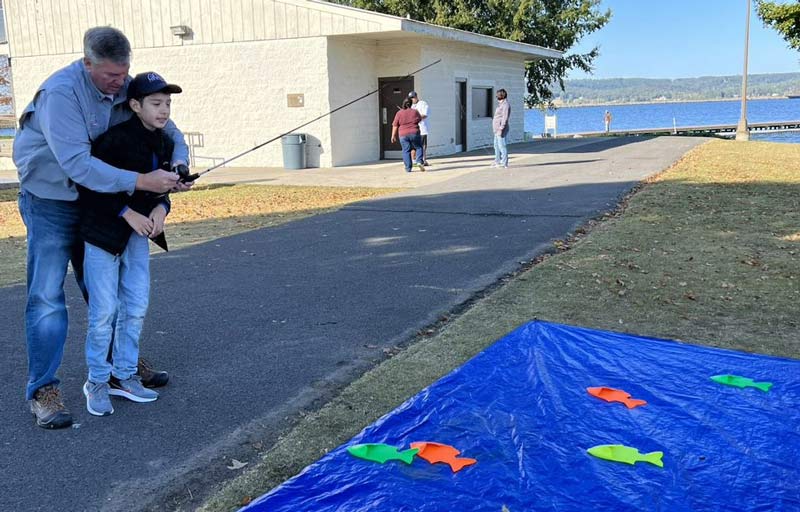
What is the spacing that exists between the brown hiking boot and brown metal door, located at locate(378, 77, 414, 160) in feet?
58.2

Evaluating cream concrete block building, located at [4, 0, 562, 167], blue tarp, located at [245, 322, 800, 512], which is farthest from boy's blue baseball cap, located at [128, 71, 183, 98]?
cream concrete block building, located at [4, 0, 562, 167]

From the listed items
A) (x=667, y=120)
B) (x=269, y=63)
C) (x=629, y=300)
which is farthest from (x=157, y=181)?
(x=667, y=120)

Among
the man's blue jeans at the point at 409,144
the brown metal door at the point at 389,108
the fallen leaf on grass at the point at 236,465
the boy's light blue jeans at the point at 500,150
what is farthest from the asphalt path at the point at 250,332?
the brown metal door at the point at 389,108

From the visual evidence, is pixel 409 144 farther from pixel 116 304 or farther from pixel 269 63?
pixel 116 304

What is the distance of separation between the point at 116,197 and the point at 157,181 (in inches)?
8.8

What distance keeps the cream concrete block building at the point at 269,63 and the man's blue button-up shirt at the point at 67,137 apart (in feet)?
47.9

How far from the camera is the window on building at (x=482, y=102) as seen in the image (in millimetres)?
24594

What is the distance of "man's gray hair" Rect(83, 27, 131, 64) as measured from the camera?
10.3ft

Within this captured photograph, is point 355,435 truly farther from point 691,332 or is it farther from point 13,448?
point 691,332

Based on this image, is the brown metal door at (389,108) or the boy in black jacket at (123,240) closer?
the boy in black jacket at (123,240)

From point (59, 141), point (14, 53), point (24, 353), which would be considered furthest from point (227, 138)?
point (59, 141)

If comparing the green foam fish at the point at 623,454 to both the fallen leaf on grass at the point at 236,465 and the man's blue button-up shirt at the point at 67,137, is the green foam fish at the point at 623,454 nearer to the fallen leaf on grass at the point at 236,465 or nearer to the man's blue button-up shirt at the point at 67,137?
the fallen leaf on grass at the point at 236,465

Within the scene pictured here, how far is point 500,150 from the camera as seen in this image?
16984 millimetres

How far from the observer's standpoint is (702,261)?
6898 millimetres
